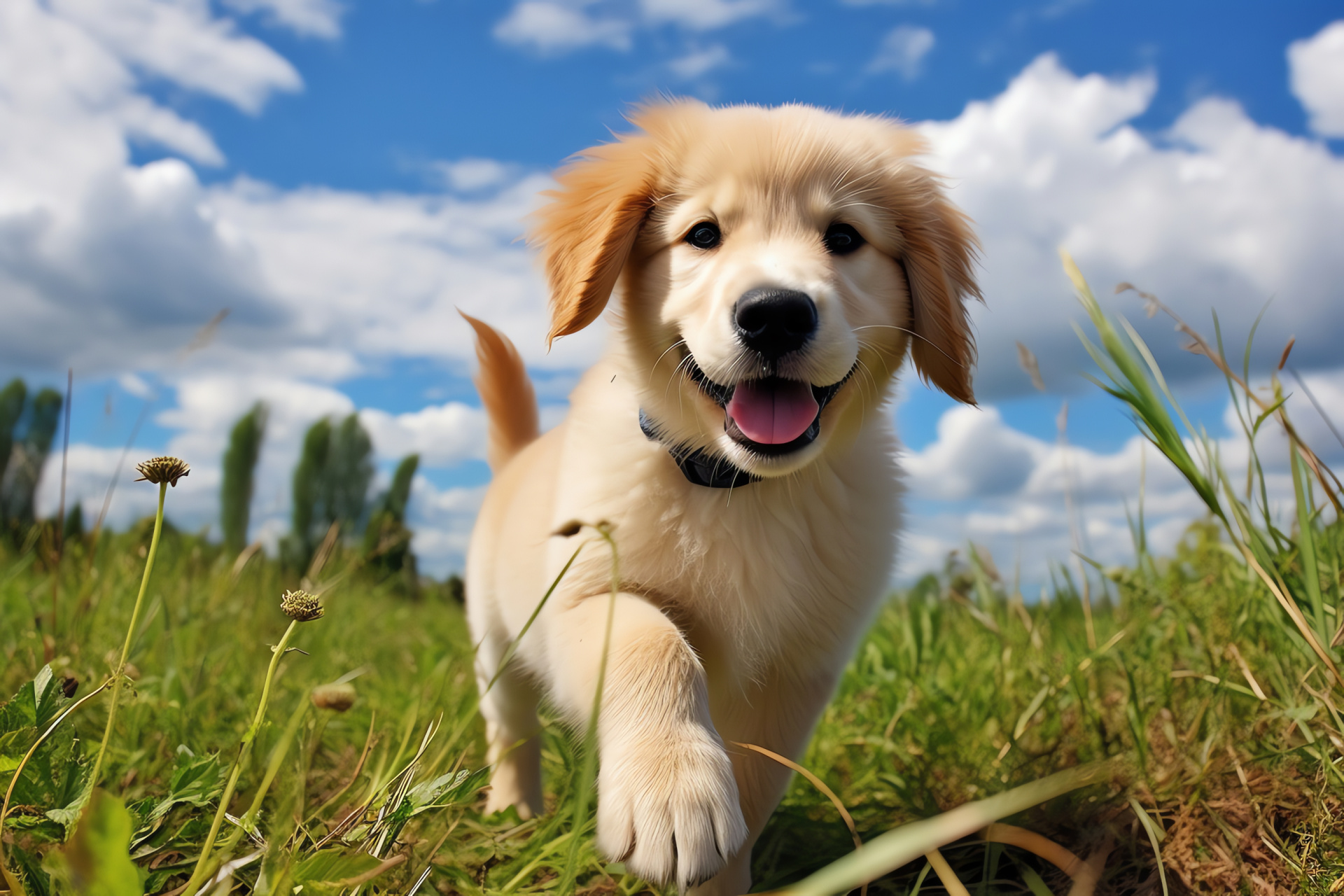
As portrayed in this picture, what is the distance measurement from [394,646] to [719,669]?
290 centimetres

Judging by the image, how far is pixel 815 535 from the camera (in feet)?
6.73

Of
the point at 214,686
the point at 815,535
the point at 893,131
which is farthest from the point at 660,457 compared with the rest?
the point at 214,686

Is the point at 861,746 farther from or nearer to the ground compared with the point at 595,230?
nearer to the ground

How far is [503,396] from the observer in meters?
3.19

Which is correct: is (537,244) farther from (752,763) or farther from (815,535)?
(752,763)

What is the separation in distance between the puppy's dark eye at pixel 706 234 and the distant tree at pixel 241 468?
11.7 metres

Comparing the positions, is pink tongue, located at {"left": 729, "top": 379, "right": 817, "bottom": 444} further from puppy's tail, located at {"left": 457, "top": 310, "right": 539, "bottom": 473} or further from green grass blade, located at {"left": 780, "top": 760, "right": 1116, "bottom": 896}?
puppy's tail, located at {"left": 457, "top": 310, "right": 539, "bottom": 473}

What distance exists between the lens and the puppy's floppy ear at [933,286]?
6.93 feet

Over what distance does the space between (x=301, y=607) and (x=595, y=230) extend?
117 centimetres

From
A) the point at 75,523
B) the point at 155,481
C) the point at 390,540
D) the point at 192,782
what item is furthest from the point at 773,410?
the point at 75,523

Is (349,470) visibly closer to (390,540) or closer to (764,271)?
(390,540)

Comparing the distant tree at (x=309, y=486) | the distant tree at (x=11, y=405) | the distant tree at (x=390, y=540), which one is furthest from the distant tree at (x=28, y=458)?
the distant tree at (x=309, y=486)

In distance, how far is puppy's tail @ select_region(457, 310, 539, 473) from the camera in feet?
9.94

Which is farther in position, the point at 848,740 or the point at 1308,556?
the point at 848,740
